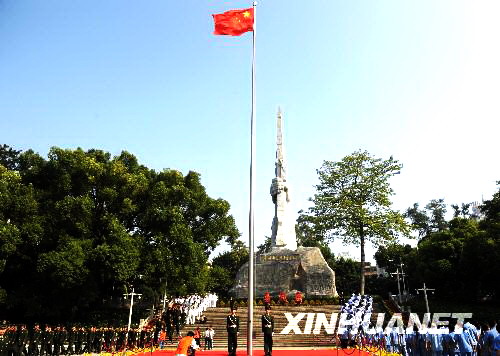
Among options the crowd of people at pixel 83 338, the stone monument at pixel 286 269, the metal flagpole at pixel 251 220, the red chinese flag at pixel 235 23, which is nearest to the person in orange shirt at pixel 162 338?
the crowd of people at pixel 83 338

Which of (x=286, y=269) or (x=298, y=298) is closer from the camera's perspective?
(x=298, y=298)

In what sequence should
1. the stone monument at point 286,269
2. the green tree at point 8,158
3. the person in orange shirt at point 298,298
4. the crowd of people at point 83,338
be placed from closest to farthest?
the crowd of people at point 83,338
the person in orange shirt at point 298,298
the stone monument at point 286,269
the green tree at point 8,158

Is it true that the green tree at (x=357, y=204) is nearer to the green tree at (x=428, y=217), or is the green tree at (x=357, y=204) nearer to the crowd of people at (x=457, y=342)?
the crowd of people at (x=457, y=342)

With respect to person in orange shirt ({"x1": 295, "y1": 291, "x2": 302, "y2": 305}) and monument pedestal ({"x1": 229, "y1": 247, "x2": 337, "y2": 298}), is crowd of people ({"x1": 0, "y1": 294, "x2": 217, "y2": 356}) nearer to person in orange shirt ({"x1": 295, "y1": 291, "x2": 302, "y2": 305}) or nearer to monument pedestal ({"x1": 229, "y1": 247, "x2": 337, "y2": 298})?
person in orange shirt ({"x1": 295, "y1": 291, "x2": 302, "y2": 305})

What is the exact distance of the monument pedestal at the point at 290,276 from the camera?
3378 centimetres

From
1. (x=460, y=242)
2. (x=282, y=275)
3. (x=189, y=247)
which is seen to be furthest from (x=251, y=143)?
(x=460, y=242)

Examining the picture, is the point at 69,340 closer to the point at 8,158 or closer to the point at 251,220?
the point at 251,220

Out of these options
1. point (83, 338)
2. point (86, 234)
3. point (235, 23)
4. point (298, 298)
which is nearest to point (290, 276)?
point (298, 298)

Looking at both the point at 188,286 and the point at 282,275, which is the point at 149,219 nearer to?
the point at 188,286

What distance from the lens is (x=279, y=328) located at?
24.9m

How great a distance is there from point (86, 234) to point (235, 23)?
664 inches

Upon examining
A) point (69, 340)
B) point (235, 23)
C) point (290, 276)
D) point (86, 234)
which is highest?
point (235, 23)

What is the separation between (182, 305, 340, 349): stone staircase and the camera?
2227 centimetres

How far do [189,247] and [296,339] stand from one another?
9364 millimetres
